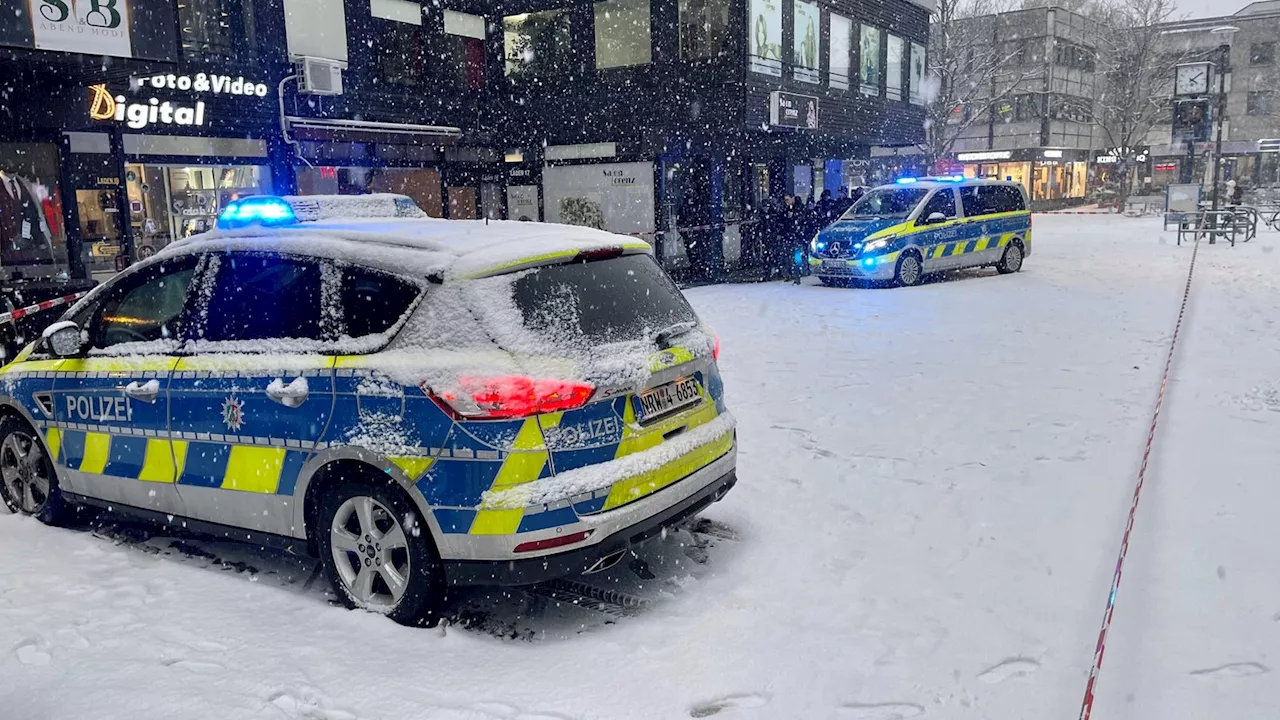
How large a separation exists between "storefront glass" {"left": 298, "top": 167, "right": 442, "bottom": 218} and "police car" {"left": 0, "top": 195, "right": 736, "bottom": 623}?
1395 centimetres

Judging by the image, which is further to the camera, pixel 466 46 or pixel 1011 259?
pixel 466 46

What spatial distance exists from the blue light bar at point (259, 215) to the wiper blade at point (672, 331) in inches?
76.8

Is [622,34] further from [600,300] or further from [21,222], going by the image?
[600,300]

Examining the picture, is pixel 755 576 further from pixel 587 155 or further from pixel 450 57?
pixel 450 57

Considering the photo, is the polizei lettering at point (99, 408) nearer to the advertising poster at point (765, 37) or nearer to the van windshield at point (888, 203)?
the van windshield at point (888, 203)

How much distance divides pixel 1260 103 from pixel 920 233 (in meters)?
65.5

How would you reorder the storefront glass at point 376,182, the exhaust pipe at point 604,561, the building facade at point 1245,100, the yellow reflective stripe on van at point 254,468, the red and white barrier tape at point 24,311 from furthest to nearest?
the building facade at point 1245,100 → the storefront glass at point 376,182 → the red and white barrier tape at point 24,311 → the yellow reflective stripe on van at point 254,468 → the exhaust pipe at point 604,561

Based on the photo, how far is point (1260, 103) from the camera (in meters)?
66.3

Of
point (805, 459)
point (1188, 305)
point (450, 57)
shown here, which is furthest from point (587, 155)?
point (805, 459)

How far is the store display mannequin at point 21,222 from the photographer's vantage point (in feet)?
46.5

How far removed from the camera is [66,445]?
497 centimetres

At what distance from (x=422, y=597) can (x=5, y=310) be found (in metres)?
7.98

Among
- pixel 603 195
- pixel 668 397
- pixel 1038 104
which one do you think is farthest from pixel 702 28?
pixel 1038 104

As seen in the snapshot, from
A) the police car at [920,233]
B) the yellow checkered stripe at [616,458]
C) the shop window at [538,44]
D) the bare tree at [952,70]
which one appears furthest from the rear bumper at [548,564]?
the bare tree at [952,70]
